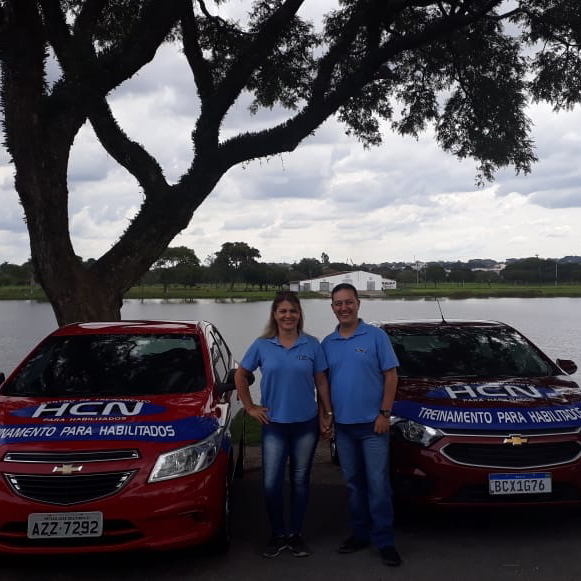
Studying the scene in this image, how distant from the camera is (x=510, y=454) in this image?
448 centimetres

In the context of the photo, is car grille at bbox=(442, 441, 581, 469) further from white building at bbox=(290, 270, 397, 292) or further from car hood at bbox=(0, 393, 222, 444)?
white building at bbox=(290, 270, 397, 292)

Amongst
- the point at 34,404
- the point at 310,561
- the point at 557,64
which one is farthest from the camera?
the point at 557,64

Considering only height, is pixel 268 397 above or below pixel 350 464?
above

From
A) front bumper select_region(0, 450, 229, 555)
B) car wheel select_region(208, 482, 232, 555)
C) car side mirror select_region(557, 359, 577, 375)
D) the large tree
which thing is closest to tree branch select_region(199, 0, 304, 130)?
the large tree

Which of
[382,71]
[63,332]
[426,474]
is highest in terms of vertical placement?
[382,71]

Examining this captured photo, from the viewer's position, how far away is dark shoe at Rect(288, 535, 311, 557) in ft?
14.2

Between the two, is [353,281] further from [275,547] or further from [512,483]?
[275,547]

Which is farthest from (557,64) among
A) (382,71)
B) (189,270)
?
(189,270)

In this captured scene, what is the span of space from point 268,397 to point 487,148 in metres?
9.75

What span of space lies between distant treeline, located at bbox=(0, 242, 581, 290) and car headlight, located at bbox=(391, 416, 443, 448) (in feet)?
249

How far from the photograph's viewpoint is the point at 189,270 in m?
97.1

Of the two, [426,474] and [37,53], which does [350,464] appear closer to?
[426,474]

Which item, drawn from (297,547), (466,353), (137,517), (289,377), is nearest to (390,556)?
(297,547)

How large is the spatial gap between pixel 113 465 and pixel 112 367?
4.71 ft
